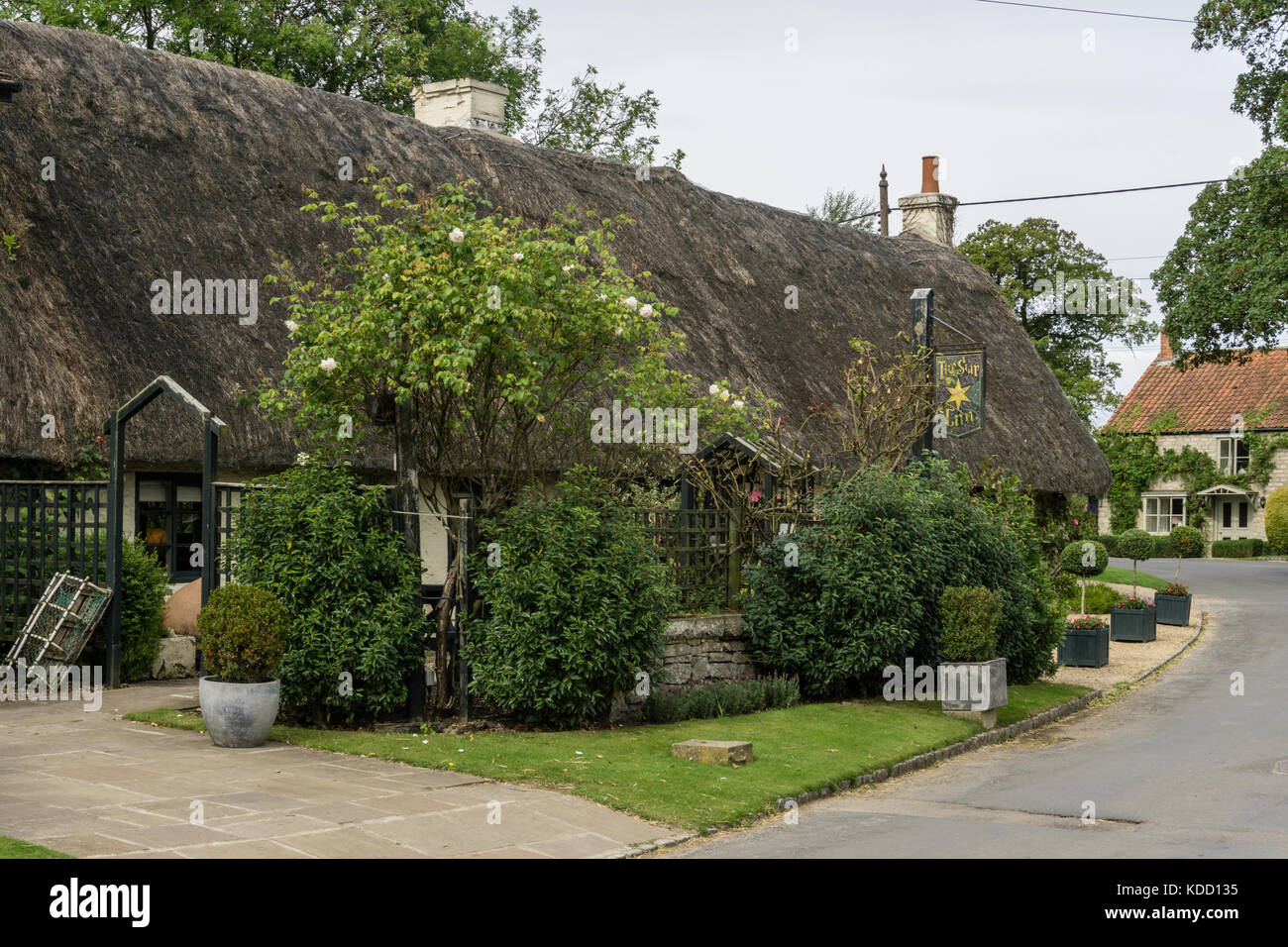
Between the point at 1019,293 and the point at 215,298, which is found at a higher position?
the point at 1019,293

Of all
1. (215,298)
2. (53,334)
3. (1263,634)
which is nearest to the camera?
(53,334)

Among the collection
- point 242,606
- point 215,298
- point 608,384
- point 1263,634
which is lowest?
point 1263,634

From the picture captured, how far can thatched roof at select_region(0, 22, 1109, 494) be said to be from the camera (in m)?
13.7

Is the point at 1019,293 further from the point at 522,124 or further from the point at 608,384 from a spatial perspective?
the point at 608,384

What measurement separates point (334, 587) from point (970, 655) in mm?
6361

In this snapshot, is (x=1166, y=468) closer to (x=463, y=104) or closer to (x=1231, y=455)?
(x=1231, y=455)

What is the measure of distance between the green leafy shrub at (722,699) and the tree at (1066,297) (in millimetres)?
34697

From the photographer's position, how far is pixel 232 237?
1595cm

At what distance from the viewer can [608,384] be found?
11891mm

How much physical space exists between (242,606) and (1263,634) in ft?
61.3

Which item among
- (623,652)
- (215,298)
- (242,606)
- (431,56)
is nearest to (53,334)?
(215,298)

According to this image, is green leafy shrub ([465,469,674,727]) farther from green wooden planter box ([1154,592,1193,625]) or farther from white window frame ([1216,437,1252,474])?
white window frame ([1216,437,1252,474])

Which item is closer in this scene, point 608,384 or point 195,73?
point 608,384

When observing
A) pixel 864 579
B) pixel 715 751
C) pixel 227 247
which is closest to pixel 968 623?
pixel 864 579
